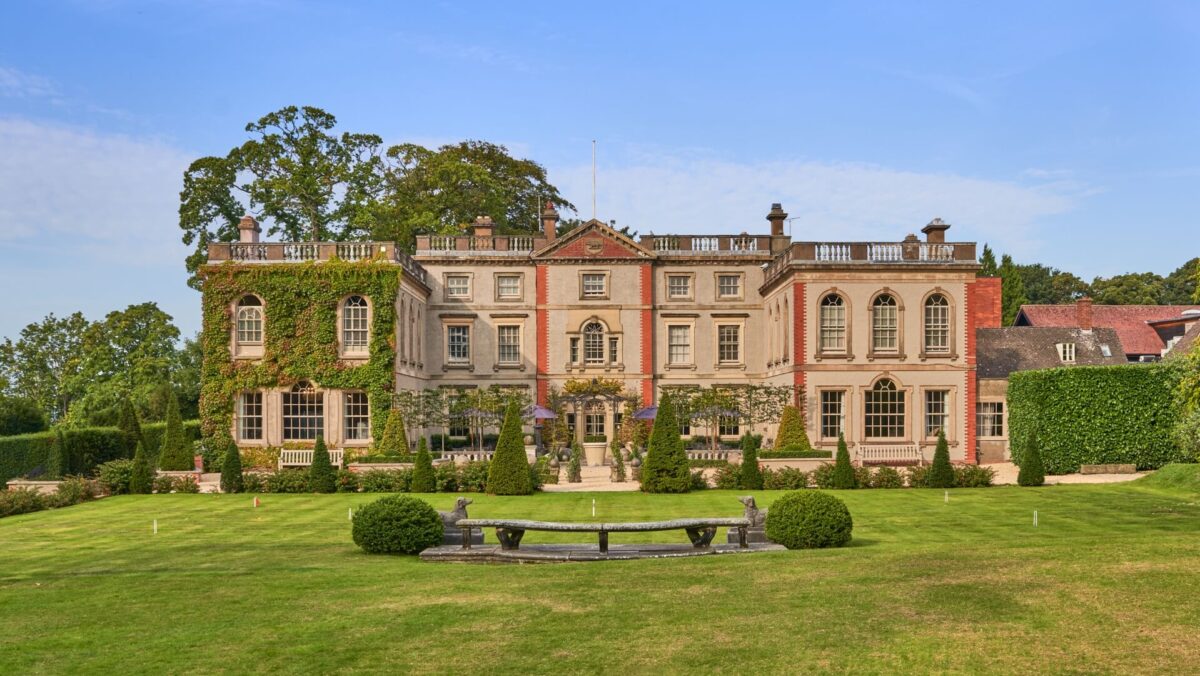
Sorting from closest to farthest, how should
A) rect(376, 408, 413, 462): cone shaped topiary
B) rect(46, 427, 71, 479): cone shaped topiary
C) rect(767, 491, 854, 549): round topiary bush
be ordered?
1. rect(767, 491, 854, 549): round topiary bush
2. rect(46, 427, 71, 479): cone shaped topiary
3. rect(376, 408, 413, 462): cone shaped topiary

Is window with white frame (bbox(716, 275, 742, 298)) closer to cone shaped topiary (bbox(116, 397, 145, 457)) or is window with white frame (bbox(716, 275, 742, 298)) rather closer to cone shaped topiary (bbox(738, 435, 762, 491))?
cone shaped topiary (bbox(738, 435, 762, 491))

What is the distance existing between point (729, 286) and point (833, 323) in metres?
7.93

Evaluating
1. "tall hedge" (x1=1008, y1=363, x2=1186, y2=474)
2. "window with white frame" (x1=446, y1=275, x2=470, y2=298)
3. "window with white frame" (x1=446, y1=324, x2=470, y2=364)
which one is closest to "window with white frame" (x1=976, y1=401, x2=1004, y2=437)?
"tall hedge" (x1=1008, y1=363, x2=1186, y2=474)

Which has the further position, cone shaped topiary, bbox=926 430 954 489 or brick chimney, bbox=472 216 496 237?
brick chimney, bbox=472 216 496 237

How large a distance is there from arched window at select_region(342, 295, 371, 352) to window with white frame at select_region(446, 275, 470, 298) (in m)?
8.91

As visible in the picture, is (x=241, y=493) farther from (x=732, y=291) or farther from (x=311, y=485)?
(x=732, y=291)

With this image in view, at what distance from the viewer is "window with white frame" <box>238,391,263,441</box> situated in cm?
3759

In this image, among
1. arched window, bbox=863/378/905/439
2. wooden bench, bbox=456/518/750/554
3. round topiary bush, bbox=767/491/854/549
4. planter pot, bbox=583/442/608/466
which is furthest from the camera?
arched window, bbox=863/378/905/439

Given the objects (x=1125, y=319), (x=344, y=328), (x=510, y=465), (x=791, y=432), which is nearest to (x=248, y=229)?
(x=344, y=328)

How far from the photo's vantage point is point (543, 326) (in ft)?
152

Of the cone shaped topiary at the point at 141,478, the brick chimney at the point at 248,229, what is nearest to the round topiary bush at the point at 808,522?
the cone shaped topiary at the point at 141,478

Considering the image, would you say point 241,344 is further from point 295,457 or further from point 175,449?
point 175,449

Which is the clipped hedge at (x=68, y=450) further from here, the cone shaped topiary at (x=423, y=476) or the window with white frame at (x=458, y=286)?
the window with white frame at (x=458, y=286)

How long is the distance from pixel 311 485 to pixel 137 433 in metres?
11.7
